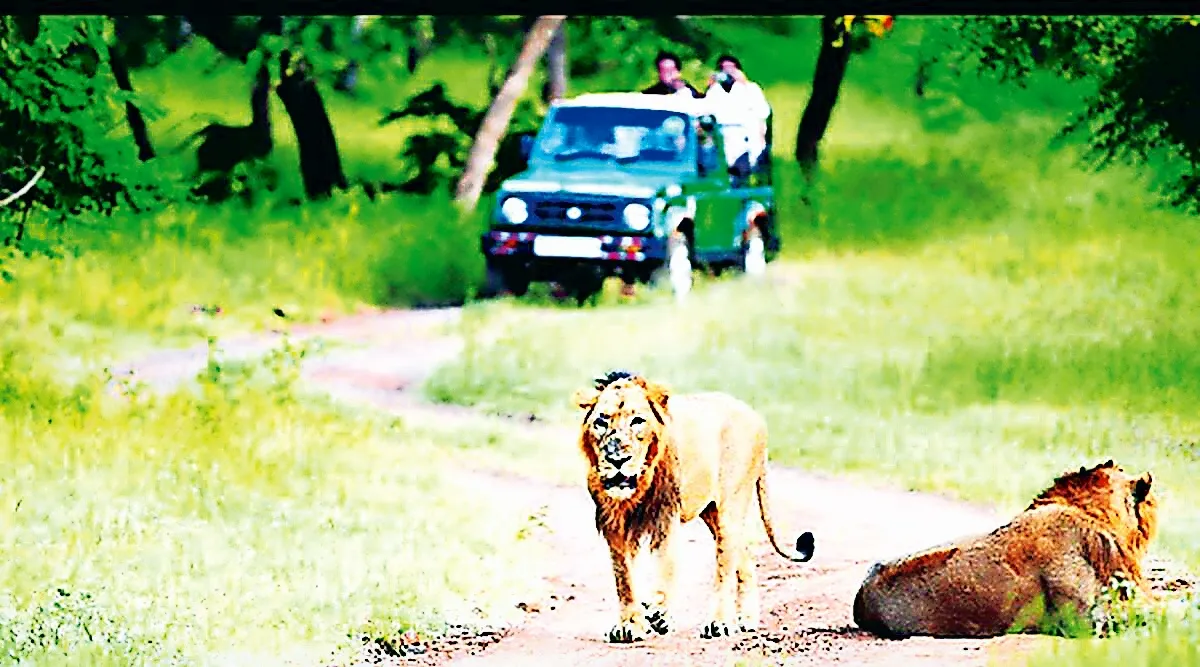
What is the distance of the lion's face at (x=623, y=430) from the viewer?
435 centimetres

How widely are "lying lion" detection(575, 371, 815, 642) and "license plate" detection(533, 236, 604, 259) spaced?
3171 millimetres

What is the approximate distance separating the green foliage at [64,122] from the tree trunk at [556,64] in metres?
2.72

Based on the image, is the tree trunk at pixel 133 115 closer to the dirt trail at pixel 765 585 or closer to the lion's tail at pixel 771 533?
the dirt trail at pixel 765 585

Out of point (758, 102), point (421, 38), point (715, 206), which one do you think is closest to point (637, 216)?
point (715, 206)

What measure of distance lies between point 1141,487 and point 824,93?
351 centimetres

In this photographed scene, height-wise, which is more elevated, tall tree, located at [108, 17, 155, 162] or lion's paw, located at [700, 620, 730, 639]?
tall tree, located at [108, 17, 155, 162]

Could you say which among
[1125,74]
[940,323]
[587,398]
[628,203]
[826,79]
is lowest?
[940,323]

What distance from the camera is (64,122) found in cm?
691

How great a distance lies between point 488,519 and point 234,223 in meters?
3.27

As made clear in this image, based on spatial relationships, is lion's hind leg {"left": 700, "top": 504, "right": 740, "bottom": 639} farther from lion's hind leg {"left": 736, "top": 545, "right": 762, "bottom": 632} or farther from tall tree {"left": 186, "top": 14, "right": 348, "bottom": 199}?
tall tree {"left": 186, "top": 14, "right": 348, "bottom": 199}

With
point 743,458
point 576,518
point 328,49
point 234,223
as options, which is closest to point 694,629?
point 743,458

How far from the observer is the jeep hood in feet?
26.3

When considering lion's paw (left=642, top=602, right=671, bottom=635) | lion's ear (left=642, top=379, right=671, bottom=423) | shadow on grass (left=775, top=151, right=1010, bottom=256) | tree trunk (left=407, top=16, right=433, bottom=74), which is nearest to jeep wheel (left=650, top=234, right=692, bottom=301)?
shadow on grass (left=775, top=151, right=1010, bottom=256)

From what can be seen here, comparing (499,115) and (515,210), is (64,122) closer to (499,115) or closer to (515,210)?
(515,210)
